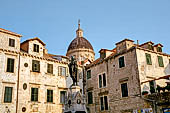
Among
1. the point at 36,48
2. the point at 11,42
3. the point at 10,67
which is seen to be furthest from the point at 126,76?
the point at 11,42

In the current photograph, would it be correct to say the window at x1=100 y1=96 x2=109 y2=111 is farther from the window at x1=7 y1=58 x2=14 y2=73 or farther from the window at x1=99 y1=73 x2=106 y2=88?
the window at x1=7 y1=58 x2=14 y2=73

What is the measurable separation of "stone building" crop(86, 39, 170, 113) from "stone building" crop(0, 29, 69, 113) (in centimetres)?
472

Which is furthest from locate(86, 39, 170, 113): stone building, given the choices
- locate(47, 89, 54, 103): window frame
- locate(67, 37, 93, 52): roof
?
locate(67, 37, 93, 52): roof

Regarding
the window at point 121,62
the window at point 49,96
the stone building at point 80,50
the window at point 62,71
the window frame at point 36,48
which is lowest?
the window at point 49,96

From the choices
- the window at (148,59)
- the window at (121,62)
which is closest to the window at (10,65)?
the window at (121,62)

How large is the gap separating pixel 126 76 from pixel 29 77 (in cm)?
1155

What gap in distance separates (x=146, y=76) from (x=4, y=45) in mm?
16477

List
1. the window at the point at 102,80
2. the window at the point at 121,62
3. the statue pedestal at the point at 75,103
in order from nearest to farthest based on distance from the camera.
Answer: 1. the statue pedestal at the point at 75,103
2. the window at the point at 121,62
3. the window at the point at 102,80

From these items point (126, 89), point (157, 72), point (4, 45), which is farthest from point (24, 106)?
point (157, 72)

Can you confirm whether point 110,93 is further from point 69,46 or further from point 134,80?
point 69,46

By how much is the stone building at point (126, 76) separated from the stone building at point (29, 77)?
15.5 feet

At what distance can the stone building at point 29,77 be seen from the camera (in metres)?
23.3

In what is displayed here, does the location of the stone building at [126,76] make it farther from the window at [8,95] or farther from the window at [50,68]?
the window at [8,95]

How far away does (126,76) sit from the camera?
81.6 ft
